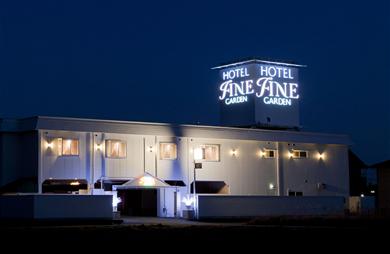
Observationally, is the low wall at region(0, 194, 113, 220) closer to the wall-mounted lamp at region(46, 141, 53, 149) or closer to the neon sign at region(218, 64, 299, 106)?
the wall-mounted lamp at region(46, 141, 53, 149)

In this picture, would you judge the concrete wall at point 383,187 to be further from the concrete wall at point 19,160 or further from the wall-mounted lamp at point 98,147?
the concrete wall at point 19,160

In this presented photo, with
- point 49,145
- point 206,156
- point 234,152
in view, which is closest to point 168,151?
point 206,156

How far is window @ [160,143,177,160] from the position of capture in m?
48.7

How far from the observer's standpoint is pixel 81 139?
45.7 m

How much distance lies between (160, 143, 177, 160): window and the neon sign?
9.60m

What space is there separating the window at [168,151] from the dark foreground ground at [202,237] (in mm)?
11025

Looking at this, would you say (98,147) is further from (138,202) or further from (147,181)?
(138,202)

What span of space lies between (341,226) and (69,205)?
1283 cm

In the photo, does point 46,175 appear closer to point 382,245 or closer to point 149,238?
point 149,238

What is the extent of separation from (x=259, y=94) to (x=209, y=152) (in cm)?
763

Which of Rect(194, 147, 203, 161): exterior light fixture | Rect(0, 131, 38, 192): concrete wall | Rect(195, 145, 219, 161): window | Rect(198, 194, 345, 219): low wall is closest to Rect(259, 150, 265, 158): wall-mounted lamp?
Rect(195, 145, 219, 161): window

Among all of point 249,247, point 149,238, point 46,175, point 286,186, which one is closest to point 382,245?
point 249,247

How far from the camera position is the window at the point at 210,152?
5043 centimetres

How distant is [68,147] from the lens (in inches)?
1781
